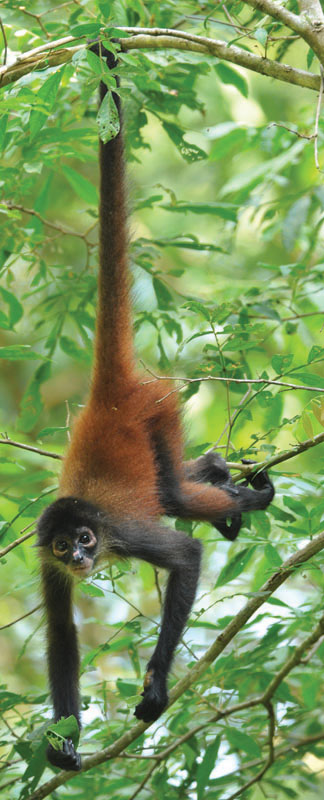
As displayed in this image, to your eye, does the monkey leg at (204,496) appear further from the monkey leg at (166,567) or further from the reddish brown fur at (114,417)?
the monkey leg at (166,567)

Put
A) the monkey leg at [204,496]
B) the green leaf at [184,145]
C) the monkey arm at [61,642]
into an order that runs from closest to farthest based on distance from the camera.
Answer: the monkey arm at [61,642] < the monkey leg at [204,496] < the green leaf at [184,145]

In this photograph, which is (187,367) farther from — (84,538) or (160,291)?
(84,538)

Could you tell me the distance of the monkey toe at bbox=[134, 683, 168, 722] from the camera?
15.3 ft

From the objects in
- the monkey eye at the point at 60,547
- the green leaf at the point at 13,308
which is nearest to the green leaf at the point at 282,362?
A: the monkey eye at the point at 60,547

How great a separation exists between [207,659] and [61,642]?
1.29 meters

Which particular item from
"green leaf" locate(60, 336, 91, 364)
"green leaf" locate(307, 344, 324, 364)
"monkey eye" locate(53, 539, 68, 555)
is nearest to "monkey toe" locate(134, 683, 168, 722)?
"monkey eye" locate(53, 539, 68, 555)

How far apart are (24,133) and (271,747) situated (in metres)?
3.77

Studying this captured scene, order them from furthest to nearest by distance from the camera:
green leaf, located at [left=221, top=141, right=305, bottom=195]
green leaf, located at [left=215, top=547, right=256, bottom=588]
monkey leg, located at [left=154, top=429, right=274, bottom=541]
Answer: green leaf, located at [left=221, top=141, right=305, bottom=195] < monkey leg, located at [left=154, top=429, right=274, bottom=541] < green leaf, located at [left=215, top=547, right=256, bottom=588]

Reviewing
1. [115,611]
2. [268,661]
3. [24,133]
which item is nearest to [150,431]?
[268,661]

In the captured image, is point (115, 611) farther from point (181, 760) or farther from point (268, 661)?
point (268, 661)

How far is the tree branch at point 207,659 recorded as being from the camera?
4301 millimetres

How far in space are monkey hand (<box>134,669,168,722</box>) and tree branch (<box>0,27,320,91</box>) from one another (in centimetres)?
315

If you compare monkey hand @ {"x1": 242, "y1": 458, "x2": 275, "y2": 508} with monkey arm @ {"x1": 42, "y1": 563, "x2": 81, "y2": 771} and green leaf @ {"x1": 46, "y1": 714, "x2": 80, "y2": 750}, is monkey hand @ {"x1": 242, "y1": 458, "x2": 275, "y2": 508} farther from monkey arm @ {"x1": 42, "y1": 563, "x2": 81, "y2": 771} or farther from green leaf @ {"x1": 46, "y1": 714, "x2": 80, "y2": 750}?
green leaf @ {"x1": 46, "y1": 714, "x2": 80, "y2": 750}

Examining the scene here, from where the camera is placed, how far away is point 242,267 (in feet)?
39.9
